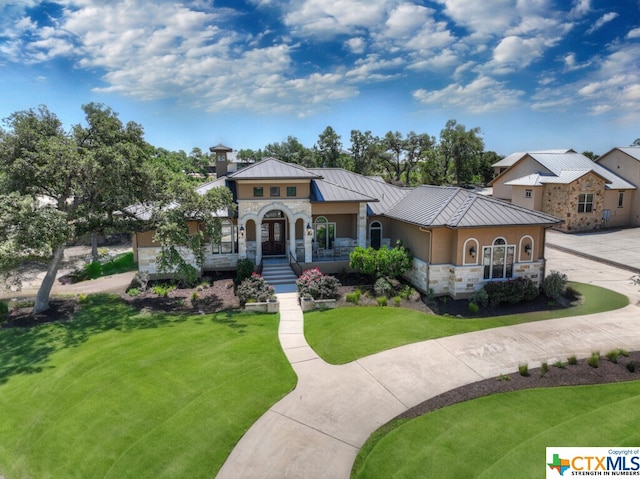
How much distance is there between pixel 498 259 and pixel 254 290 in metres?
11.0

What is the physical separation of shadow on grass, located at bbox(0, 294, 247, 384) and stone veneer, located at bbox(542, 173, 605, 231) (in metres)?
30.1

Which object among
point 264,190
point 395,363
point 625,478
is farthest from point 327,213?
point 625,478

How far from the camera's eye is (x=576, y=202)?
113 ft

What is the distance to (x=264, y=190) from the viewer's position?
70.8 feet

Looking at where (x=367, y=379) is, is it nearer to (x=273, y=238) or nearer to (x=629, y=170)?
(x=273, y=238)

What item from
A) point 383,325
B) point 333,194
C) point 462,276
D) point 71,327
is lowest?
point 71,327

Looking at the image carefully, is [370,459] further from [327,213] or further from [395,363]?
[327,213]

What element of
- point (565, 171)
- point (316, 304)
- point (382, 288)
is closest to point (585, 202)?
point (565, 171)

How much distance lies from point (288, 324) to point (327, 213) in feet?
27.9

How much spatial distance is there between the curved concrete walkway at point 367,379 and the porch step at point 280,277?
7.09 feet

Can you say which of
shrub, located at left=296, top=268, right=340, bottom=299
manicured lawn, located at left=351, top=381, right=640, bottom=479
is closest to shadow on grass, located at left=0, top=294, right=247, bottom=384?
shrub, located at left=296, top=268, right=340, bottom=299

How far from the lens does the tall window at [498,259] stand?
728 inches

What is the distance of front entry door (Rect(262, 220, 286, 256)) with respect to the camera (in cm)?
2384

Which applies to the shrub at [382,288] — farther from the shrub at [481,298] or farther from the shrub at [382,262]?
the shrub at [481,298]
